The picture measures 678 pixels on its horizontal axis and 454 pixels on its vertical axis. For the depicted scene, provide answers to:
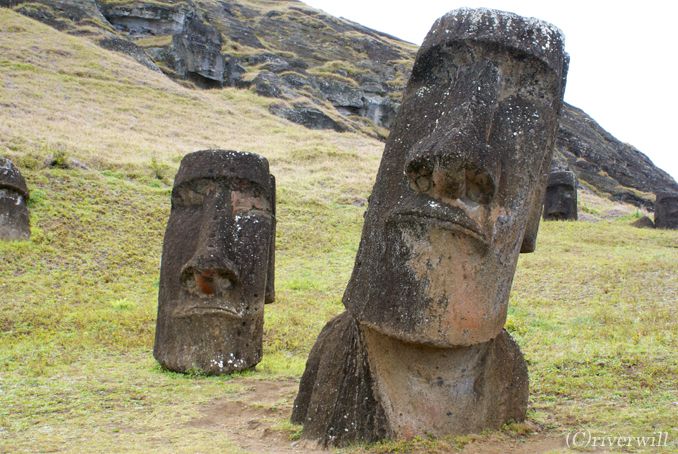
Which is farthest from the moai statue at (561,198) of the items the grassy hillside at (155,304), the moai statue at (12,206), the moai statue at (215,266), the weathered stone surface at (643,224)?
the moai statue at (215,266)

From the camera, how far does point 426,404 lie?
5000 mm

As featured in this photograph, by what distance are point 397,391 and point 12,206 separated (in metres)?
12.3

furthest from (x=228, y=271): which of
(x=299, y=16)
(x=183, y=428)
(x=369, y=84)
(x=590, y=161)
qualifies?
(x=299, y=16)

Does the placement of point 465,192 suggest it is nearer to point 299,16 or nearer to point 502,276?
point 502,276

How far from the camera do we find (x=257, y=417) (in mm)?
6301

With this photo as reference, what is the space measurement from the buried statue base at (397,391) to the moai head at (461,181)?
0.25 metres

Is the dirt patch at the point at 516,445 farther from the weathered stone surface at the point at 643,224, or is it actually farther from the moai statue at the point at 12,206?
the weathered stone surface at the point at 643,224

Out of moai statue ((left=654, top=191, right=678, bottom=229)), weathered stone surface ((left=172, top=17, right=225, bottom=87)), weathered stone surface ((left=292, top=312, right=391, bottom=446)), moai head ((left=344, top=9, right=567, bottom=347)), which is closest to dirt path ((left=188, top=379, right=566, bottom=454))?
weathered stone surface ((left=292, top=312, right=391, bottom=446))

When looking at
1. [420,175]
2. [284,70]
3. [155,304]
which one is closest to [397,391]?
[420,175]

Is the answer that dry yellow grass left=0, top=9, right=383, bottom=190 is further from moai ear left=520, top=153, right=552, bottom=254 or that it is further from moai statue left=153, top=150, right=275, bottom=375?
moai ear left=520, top=153, right=552, bottom=254

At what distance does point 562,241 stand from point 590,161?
35.7 metres

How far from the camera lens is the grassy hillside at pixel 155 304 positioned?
577cm

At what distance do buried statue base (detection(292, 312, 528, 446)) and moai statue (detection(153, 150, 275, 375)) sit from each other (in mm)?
3109

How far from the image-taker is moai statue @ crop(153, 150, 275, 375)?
8156mm
